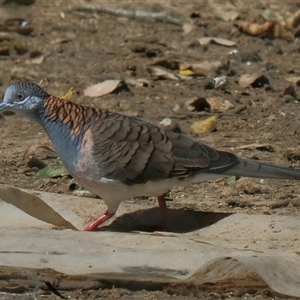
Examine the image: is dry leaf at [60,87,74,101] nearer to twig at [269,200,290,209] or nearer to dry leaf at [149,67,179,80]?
dry leaf at [149,67,179,80]

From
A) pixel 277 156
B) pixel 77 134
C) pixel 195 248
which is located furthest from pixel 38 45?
pixel 195 248

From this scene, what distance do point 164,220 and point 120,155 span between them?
19.0 inches

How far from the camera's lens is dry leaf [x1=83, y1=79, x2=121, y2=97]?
7988 millimetres

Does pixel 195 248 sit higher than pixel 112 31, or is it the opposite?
pixel 195 248

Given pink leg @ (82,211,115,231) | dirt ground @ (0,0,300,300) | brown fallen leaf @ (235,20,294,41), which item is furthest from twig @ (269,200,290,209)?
brown fallen leaf @ (235,20,294,41)

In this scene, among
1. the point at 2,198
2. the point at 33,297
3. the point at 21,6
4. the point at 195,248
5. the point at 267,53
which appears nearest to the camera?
the point at 33,297

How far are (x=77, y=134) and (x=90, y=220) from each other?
0.55 meters

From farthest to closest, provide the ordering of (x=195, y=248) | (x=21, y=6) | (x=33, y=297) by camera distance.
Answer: (x=21, y=6), (x=195, y=248), (x=33, y=297)

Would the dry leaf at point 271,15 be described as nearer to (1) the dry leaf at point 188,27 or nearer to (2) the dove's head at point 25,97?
(1) the dry leaf at point 188,27

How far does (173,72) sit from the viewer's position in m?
8.56

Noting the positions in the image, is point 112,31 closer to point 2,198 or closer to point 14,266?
point 2,198

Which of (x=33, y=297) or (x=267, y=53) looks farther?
(x=267, y=53)

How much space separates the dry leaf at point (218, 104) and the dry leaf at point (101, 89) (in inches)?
34.1

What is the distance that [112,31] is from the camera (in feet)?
31.9
